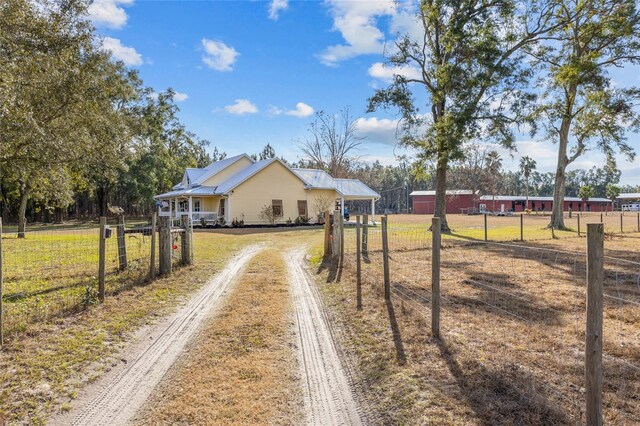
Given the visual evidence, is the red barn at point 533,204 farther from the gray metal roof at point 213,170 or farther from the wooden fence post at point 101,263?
the wooden fence post at point 101,263

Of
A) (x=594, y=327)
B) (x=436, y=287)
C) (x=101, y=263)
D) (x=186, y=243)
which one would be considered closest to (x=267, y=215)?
(x=186, y=243)

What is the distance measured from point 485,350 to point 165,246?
7.31 meters

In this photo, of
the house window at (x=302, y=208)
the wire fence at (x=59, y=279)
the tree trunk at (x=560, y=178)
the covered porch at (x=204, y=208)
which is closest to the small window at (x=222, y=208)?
the covered porch at (x=204, y=208)

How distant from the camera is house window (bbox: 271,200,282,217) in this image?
29.8m

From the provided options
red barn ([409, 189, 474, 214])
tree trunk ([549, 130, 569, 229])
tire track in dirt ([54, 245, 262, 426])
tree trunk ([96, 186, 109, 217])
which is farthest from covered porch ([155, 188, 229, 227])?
red barn ([409, 189, 474, 214])

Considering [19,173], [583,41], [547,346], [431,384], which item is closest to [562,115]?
[583,41]

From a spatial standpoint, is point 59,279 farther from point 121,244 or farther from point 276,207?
point 276,207

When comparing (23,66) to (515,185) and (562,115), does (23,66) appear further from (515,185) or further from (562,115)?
(515,185)

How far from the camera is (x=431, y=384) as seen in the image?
3625 millimetres

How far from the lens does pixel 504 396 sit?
3.35m

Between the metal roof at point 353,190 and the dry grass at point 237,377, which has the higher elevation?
the metal roof at point 353,190

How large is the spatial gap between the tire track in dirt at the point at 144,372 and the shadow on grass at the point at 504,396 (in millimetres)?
2915

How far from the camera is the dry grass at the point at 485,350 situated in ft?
10.5

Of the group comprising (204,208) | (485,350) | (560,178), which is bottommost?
(485,350)
